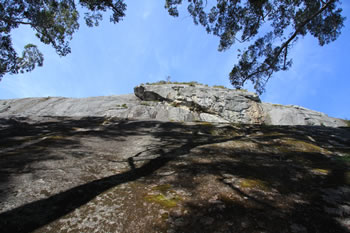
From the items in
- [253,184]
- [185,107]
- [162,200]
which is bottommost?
[162,200]

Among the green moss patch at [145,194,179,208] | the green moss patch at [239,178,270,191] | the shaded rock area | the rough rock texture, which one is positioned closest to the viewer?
the shaded rock area

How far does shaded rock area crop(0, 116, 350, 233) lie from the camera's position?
83.1 inches

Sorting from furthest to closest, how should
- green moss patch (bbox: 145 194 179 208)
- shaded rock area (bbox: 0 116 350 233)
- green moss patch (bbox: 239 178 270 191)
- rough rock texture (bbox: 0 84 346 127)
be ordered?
rough rock texture (bbox: 0 84 346 127) < green moss patch (bbox: 239 178 270 191) < green moss patch (bbox: 145 194 179 208) < shaded rock area (bbox: 0 116 350 233)

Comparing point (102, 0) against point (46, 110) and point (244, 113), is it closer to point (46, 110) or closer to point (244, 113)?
point (46, 110)

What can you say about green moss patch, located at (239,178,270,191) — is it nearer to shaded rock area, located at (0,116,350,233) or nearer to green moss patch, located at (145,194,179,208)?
shaded rock area, located at (0,116,350,233)

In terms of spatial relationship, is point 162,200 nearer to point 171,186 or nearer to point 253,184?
point 171,186

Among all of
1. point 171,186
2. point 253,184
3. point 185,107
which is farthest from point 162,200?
point 185,107

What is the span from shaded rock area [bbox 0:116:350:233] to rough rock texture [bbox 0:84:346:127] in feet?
47.7

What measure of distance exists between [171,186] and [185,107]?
1813cm

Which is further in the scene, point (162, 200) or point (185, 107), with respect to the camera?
point (185, 107)

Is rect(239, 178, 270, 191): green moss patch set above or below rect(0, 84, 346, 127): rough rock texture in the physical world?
below

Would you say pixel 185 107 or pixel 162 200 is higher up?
pixel 185 107

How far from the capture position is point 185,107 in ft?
68.8

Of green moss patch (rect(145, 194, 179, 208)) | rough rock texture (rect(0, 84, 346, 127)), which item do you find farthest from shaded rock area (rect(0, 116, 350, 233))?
rough rock texture (rect(0, 84, 346, 127))
